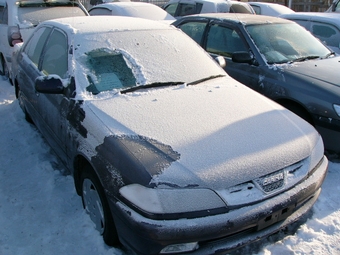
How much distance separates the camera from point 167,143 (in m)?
2.43

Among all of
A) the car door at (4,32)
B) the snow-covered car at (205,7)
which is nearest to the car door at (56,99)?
the car door at (4,32)

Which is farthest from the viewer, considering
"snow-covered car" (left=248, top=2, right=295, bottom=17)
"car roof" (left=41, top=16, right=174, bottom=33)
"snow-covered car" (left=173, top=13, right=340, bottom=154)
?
"snow-covered car" (left=248, top=2, right=295, bottom=17)

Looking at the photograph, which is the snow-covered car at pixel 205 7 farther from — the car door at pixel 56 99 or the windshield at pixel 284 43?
the car door at pixel 56 99

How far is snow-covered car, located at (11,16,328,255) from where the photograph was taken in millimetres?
2164

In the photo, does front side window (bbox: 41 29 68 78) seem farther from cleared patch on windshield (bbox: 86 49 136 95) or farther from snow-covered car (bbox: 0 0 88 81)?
snow-covered car (bbox: 0 0 88 81)

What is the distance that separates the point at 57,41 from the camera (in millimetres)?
3684

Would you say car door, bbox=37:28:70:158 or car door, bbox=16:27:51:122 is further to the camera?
car door, bbox=16:27:51:122

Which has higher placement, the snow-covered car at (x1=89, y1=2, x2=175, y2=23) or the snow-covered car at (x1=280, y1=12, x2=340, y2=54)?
the snow-covered car at (x1=280, y1=12, x2=340, y2=54)

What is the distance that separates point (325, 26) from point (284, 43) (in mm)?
2410

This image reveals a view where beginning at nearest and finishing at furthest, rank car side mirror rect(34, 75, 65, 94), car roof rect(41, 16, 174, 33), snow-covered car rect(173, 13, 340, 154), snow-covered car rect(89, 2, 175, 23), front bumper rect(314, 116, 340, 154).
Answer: car side mirror rect(34, 75, 65, 94) < car roof rect(41, 16, 174, 33) < front bumper rect(314, 116, 340, 154) < snow-covered car rect(173, 13, 340, 154) < snow-covered car rect(89, 2, 175, 23)

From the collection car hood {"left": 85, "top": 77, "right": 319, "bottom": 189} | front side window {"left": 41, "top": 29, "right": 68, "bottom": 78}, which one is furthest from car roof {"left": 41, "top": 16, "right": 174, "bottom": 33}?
car hood {"left": 85, "top": 77, "right": 319, "bottom": 189}

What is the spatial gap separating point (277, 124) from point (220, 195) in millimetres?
937

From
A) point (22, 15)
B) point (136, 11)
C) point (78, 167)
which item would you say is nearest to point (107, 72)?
point (78, 167)

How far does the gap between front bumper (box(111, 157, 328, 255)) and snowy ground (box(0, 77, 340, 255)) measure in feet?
1.33
